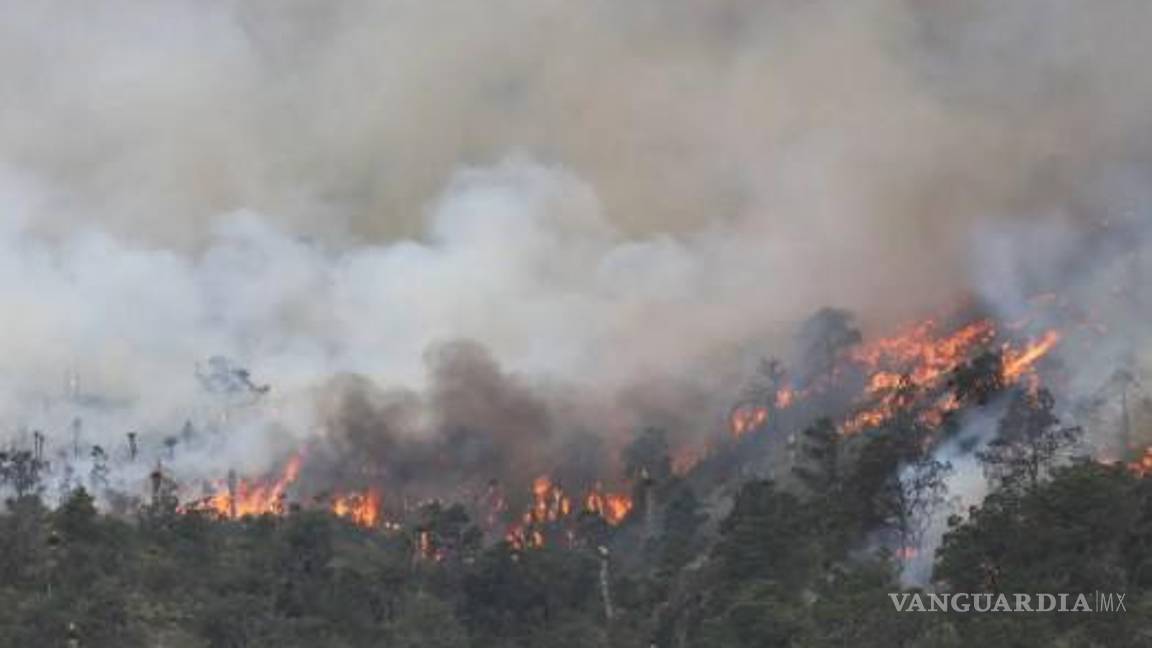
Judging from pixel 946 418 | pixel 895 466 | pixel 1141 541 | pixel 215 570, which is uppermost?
pixel 946 418

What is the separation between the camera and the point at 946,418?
624 ft

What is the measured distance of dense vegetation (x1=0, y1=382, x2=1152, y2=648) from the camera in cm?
9669

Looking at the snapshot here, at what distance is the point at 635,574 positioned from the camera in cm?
19788

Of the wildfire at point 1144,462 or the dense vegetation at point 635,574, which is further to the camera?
the wildfire at point 1144,462

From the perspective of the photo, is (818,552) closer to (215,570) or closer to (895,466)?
(895,466)

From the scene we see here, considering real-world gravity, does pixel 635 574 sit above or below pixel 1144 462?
below

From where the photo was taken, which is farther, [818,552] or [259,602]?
[259,602]

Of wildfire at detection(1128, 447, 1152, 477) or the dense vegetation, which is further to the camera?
wildfire at detection(1128, 447, 1152, 477)

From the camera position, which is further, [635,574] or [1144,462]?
[635,574]

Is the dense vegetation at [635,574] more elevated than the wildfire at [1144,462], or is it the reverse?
the wildfire at [1144,462]

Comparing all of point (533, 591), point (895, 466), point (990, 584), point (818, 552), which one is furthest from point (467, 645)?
point (990, 584)

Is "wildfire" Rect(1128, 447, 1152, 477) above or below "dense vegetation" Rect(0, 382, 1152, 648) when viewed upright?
above

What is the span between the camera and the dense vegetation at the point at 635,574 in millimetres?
96688

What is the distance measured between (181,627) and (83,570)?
12.8 m
